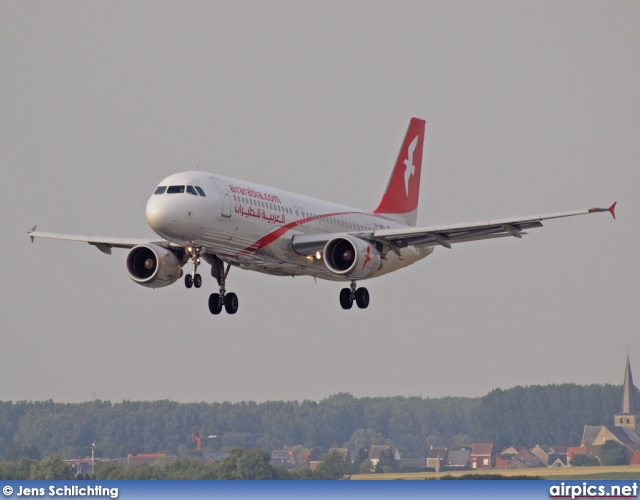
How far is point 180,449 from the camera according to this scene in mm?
104062

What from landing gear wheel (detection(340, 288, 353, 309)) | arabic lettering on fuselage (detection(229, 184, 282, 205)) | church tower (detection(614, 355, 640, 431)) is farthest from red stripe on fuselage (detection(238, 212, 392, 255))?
church tower (detection(614, 355, 640, 431))

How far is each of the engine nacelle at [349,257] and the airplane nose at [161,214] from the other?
8340mm

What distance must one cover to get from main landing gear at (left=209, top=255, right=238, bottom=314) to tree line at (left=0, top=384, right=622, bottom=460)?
45.9 meters

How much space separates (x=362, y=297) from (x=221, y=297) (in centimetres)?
668

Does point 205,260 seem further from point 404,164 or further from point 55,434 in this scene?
point 55,434

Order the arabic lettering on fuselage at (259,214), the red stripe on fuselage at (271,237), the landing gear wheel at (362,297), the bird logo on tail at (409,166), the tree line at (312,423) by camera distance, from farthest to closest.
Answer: the tree line at (312,423) → the bird logo on tail at (409,166) → the landing gear wheel at (362,297) → the red stripe on fuselage at (271,237) → the arabic lettering on fuselage at (259,214)

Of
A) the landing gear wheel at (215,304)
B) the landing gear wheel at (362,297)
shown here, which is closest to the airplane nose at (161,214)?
the landing gear wheel at (215,304)

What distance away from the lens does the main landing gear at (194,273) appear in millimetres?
51844

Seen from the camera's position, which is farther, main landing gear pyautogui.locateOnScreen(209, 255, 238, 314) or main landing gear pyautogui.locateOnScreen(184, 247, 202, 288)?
main landing gear pyautogui.locateOnScreen(209, 255, 238, 314)

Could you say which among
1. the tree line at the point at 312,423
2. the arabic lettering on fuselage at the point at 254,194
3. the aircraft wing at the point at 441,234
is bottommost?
the tree line at the point at 312,423

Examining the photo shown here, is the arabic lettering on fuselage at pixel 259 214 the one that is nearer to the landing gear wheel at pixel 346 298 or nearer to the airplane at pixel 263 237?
the airplane at pixel 263 237

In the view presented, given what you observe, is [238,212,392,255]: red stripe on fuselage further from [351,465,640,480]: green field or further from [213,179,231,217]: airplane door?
[351,465,640,480]: green field

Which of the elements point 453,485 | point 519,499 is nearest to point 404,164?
point 519,499

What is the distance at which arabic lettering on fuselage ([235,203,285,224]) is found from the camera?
52.2 metres
